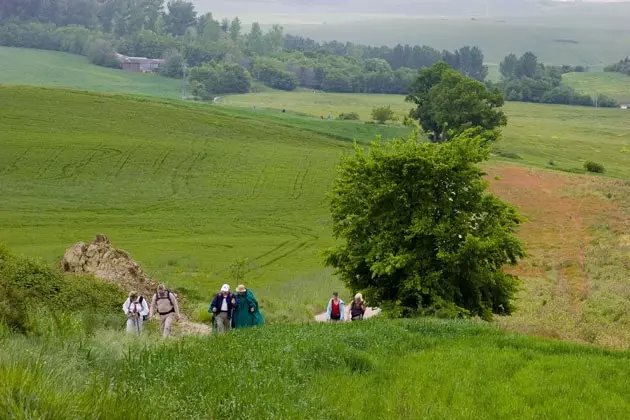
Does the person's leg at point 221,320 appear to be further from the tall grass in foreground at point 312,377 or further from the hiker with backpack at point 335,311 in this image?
the hiker with backpack at point 335,311

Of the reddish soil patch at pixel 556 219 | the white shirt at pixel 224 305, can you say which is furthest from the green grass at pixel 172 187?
the reddish soil patch at pixel 556 219

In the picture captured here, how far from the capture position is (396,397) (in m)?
11.4

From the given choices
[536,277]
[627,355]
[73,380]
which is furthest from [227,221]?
[73,380]

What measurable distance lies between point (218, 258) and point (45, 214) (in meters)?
15.4

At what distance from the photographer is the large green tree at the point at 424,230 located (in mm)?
22781

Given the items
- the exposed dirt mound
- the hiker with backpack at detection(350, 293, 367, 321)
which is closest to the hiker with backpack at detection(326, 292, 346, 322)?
the hiker with backpack at detection(350, 293, 367, 321)

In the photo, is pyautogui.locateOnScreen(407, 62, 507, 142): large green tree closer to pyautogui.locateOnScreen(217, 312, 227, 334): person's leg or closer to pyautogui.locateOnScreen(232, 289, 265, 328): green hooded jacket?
pyautogui.locateOnScreen(232, 289, 265, 328): green hooded jacket

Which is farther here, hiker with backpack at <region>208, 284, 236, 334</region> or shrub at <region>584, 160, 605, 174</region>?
shrub at <region>584, 160, 605, 174</region>

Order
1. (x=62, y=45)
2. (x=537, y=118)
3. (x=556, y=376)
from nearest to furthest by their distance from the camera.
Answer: (x=556, y=376) < (x=537, y=118) < (x=62, y=45)

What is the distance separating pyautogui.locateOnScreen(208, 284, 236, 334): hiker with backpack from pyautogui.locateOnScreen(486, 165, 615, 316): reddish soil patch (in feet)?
42.6

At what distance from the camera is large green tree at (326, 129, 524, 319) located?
22.8 meters

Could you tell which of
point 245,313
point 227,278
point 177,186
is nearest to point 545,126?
point 177,186

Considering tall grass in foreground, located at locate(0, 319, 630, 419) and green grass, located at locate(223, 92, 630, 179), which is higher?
tall grass in foreground, located at locate(0, 319, 630, 419)

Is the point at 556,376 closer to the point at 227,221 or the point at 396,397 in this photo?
the point at 396,397
